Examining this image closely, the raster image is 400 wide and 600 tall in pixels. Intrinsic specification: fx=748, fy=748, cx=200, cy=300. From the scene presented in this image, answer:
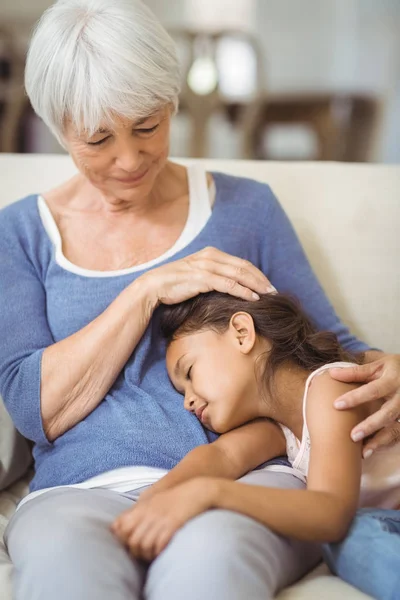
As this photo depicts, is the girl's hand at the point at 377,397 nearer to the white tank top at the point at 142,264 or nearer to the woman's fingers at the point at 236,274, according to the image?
the woman's fingers at the point at 236,274

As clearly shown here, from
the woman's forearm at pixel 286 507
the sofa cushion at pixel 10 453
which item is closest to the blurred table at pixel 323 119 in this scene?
the sofa cushion at pixel 10 453

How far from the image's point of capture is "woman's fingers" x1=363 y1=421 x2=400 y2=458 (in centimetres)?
120

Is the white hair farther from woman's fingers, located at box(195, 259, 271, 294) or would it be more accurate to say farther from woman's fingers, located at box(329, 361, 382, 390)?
woman's fingers, located at box(329, 361, 382, 390)

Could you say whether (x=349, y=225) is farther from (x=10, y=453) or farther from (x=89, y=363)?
(x=10, y=453)

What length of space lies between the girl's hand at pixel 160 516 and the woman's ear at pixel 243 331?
31cm

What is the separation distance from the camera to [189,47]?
4.44 meters

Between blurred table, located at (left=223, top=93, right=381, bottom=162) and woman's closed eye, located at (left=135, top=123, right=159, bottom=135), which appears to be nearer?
woman's closed eye, located at (left=135, top=123, right=159, bottom=135)

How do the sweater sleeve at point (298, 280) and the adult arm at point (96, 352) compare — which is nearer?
the adult arm at point (96, 352)

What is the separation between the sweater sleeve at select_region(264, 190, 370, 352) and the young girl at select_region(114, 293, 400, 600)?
0.43 ft

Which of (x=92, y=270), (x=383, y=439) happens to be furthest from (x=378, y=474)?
(x=92, y=270)

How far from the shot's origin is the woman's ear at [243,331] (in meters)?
1.29

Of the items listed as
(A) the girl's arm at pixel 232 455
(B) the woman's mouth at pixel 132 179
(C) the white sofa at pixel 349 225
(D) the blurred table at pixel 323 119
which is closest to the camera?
(A) the girl's arm at pixel 232 455

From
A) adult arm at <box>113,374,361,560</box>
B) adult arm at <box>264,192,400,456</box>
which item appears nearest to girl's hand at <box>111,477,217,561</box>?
adult arm at <box>113,374,361,560</box>

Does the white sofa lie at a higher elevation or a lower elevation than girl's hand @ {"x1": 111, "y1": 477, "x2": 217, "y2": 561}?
higher
